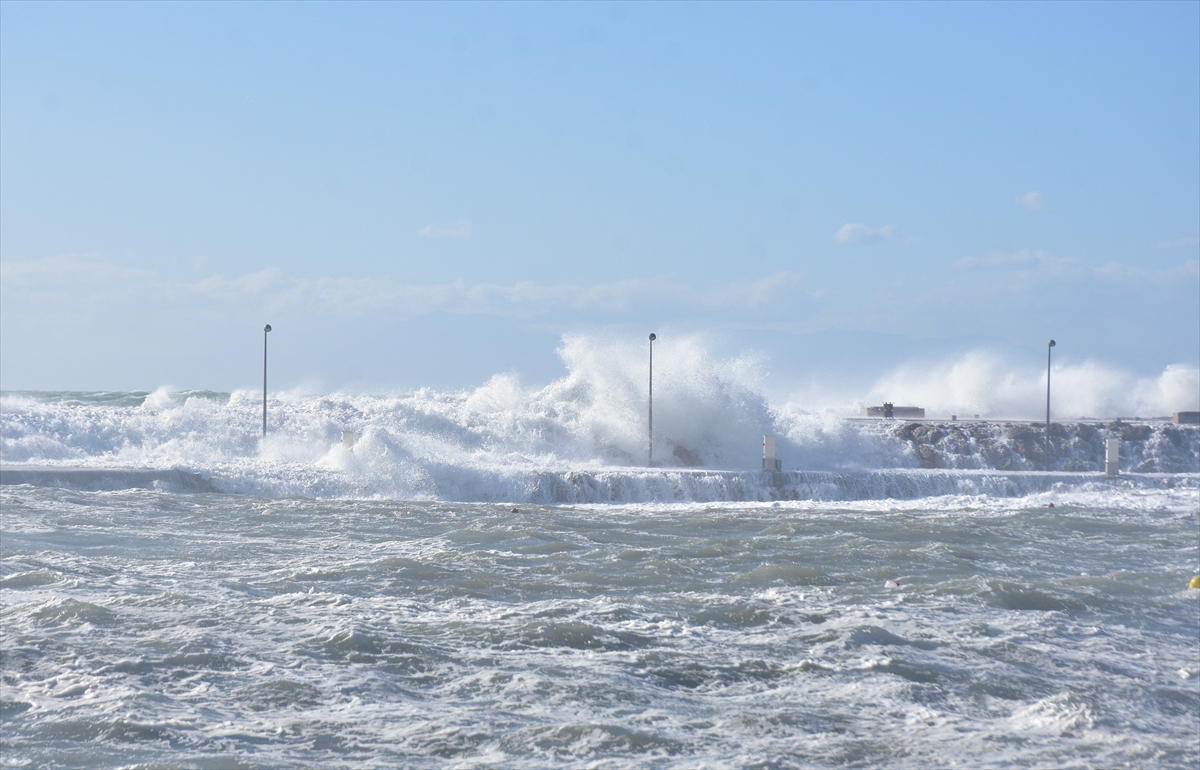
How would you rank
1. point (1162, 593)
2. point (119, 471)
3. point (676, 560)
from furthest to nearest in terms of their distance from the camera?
point (119, 471)
point (676, 560)
point (1162, 593)

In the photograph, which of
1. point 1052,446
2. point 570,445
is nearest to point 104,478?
point 570,445

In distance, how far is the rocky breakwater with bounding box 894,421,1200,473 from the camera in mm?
32062

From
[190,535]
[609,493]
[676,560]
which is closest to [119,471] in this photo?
[190,535]

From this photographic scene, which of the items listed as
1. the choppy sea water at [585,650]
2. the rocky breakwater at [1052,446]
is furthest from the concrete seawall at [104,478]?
the rocky breakwater at [1052,446]

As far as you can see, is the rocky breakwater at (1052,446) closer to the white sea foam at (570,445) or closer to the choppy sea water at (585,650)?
the white sea foam at (570,445)

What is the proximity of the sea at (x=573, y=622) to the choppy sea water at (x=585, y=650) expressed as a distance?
4 centimetres

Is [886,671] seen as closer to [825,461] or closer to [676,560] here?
[676,560]

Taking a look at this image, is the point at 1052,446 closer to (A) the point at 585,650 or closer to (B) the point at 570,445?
(B) the point at 570,445

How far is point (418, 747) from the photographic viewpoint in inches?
238

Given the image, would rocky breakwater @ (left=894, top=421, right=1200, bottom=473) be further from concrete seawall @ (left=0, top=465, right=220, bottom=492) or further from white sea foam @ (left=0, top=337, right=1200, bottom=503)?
concrete seawall @ (left=0, top=465, right=220, bottom=492)

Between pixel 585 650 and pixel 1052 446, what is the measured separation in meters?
29.6

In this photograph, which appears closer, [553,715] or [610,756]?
[610,756]

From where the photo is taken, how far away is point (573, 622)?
921 centimetres

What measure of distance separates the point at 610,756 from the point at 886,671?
2797 mm
